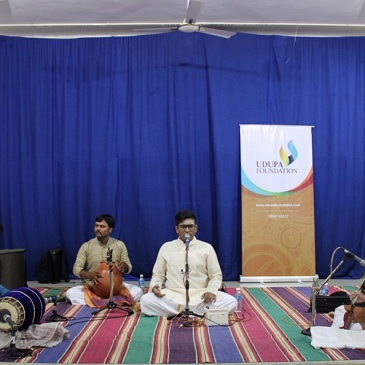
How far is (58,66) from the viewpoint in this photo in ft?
21.8

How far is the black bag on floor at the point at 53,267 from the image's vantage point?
6262 mm

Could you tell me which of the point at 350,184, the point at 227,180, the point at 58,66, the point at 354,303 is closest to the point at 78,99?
the point at 58,66

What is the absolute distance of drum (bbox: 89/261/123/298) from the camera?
479 centimetres

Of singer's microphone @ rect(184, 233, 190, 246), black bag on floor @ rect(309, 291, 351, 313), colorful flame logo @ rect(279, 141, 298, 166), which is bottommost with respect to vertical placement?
black bag on floor @ rect(309, 291, 351, 313)

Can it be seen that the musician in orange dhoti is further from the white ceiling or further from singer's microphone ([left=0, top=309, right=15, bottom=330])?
the white ceiling

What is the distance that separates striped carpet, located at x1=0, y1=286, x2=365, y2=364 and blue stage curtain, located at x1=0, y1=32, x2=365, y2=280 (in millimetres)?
2012

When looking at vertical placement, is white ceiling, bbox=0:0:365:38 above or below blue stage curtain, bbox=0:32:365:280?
above

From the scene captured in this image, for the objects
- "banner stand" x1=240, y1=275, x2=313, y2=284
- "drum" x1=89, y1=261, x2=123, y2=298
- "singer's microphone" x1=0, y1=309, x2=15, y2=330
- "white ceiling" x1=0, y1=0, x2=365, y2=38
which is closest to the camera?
"singer's microphone" x1=0, y1=309, x2=15, y2=330

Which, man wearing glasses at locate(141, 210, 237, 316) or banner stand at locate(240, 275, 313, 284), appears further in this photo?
banner stand at locate(240, 275, 313, 284)

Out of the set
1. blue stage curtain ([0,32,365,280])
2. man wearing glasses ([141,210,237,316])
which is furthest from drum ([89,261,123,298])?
blue stage curtain ([0,32,365,280])

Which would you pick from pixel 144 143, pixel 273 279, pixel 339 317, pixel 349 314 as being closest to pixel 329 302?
pixel 339 317

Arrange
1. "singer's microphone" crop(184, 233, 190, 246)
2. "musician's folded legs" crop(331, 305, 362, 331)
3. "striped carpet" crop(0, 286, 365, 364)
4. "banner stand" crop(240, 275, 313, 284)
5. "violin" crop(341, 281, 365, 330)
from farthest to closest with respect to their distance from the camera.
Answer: "banner stand" crop(240, 275, 313, 284)
"singer's microphone" crop(184, 233, 190, 246)
"musician's folded legs" crop(331, 305, 362, 331)
"violin" crop(341, 281, 365, 330)
"striped carpet" crop(0, 286, 365, 364)

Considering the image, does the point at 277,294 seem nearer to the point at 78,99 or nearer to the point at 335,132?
the point at 335,132

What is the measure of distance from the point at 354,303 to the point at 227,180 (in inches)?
125
